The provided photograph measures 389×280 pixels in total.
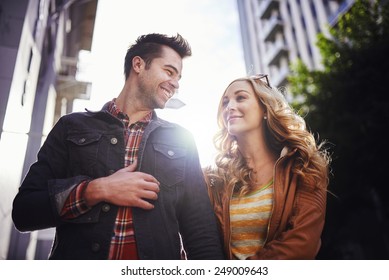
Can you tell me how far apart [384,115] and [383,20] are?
1.62 metres

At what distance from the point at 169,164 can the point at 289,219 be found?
86 centimetres

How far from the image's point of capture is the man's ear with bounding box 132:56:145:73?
90.4 inches

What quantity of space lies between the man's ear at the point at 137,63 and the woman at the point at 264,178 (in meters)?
0.69

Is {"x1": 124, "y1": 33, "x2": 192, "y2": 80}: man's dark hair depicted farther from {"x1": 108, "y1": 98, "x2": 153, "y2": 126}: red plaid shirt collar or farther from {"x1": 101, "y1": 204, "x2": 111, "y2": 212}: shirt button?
{"x1": 101, "y1": 204, "x2": 111, "y2": 212}: shirt button

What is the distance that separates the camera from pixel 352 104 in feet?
19.4

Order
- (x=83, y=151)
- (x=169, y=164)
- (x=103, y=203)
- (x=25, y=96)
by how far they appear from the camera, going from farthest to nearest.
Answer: (x=25, y=96) → (x=169, y=164) → (x=83, y=151) → (x=103, y=203)

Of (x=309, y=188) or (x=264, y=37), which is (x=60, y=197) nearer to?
(x=309, y=188)

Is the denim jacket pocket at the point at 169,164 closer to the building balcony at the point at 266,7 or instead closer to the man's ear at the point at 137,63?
the man's ear at the point at 137,63

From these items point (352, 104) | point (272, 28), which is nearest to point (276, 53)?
point (272, 28)

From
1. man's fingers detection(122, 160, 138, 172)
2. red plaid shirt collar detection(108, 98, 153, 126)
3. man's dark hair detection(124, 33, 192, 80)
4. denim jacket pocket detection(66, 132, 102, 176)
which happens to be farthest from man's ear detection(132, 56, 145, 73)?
man's fingers detection(122, 160, 138, 172)

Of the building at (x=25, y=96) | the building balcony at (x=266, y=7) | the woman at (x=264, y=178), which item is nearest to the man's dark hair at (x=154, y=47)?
the woman at (x=264, y=178)

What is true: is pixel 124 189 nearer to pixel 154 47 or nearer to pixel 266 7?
pixel 154 47

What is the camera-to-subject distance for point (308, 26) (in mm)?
13312

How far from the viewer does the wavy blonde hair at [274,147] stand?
2.21m
